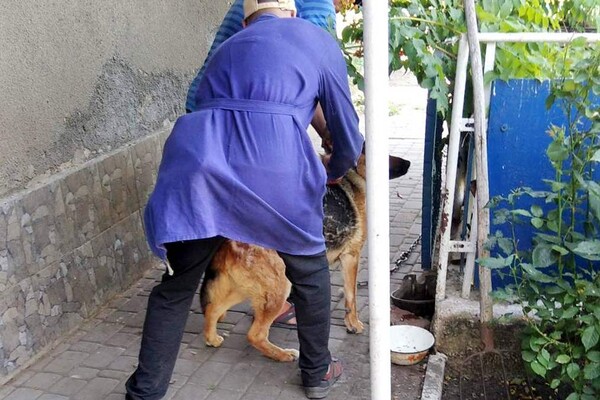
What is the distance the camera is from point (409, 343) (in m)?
3.95

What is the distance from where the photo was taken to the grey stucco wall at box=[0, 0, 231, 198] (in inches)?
147

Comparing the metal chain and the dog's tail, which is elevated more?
the dog's tail

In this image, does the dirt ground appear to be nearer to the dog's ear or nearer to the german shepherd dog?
the german shepherd dog

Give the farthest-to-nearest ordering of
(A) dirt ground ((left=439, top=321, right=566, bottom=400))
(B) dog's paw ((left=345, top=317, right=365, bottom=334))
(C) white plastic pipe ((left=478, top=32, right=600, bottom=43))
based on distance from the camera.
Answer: (B) dog's paw ((left=345, top=317, right=365, bottom=334))
(A) dirt ground ((left=439, top=321, right=566, bottom=400))
(C) white plastic pipe ((left=478, top=32, right=600, bottom=43))

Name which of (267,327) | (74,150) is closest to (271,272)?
(267,327)

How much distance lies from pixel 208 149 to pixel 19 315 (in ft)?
5.52

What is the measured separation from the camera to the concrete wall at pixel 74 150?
3.71m

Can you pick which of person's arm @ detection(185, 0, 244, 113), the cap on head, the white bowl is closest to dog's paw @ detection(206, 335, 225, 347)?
the white bowl

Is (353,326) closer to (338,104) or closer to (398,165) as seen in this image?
(398,165)

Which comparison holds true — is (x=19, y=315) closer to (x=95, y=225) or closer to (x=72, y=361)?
(x=72, y=361)

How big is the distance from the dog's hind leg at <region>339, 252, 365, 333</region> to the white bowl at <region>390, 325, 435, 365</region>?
0.79ft

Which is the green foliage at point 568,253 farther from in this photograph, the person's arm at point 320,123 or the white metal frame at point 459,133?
the person's arm at point 320,123

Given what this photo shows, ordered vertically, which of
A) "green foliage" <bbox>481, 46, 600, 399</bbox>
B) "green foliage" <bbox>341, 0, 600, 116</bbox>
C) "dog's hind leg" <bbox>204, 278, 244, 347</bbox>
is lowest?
"dog's hind leg" <bbox>204, 278, 244, 347</bbox>

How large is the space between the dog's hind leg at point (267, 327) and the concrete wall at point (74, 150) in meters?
1.23
